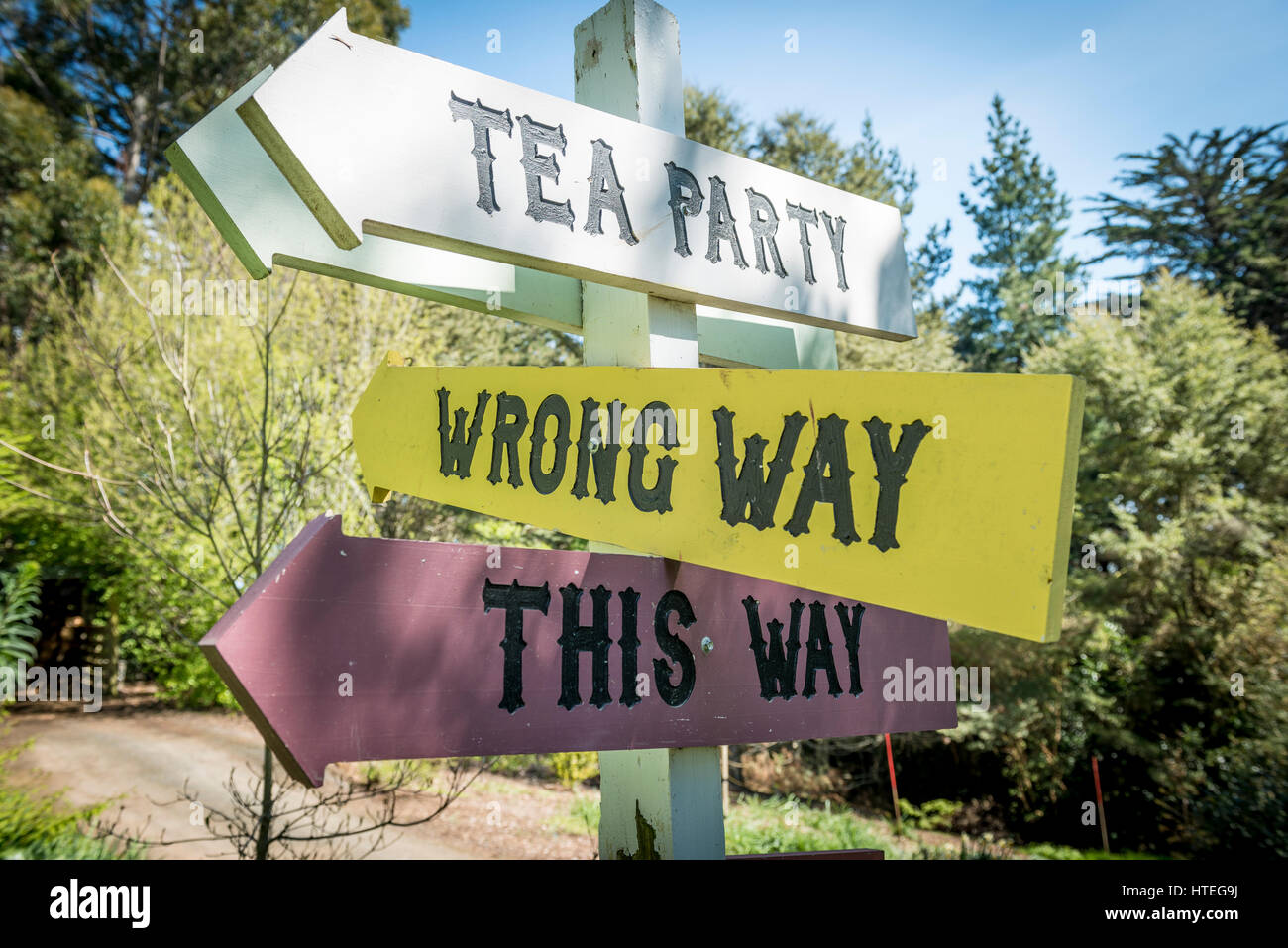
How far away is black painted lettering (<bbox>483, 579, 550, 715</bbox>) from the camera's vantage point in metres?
1.14

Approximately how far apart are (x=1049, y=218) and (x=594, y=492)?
107ft

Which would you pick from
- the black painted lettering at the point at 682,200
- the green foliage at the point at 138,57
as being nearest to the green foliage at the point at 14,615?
the black painted lettering at the point at 682,200

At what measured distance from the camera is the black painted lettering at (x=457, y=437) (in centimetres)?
138

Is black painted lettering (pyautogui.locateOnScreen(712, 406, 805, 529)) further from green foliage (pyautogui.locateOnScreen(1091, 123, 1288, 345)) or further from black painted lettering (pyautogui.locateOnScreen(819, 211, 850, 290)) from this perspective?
green foliage (pyautogui.locateOnScreen(1091, 123, 1288, 345))

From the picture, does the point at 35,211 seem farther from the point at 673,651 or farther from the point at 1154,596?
the point at 1154,596

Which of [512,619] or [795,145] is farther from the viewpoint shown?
[795,145]

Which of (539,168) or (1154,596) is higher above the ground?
(539,168)

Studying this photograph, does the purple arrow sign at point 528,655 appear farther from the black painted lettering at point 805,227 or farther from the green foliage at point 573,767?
the green foliage at point 573,767

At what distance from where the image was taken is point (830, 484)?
3.66ft

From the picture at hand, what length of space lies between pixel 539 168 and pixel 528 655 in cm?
80

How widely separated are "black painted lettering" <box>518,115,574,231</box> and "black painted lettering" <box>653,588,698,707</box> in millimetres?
657

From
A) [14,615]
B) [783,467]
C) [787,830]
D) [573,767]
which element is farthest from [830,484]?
[573,767]
